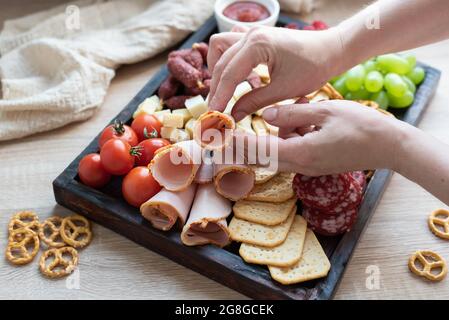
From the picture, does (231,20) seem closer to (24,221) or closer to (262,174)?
(262,174)

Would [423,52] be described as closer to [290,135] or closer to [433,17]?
[433,17]

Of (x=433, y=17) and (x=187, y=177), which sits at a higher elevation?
(x=433, y=17)

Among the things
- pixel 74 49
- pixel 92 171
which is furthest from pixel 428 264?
pixel 74 49

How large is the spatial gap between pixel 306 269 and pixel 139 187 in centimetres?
43

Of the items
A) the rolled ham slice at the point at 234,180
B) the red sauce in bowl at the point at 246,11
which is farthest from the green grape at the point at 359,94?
the rolled ham slice at the point at 234,180

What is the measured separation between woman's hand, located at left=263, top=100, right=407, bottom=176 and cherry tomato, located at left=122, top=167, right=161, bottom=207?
328mm

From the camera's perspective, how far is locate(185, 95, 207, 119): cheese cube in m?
1.63

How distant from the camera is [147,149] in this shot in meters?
1.57

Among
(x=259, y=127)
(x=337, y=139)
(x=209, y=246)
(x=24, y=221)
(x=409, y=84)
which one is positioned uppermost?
(x=337, y=139)

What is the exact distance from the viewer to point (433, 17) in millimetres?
1473

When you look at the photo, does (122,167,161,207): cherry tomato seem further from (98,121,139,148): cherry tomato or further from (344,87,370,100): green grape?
(344,87,370,100): green grape

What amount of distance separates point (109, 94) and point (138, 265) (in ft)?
2.10

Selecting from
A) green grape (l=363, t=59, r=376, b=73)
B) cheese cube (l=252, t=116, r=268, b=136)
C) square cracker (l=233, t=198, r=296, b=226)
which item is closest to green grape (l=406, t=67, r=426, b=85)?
green grape (l=363, t=59, r=376, b=73)

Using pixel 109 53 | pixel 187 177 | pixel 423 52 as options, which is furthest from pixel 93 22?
pixel 423 52
